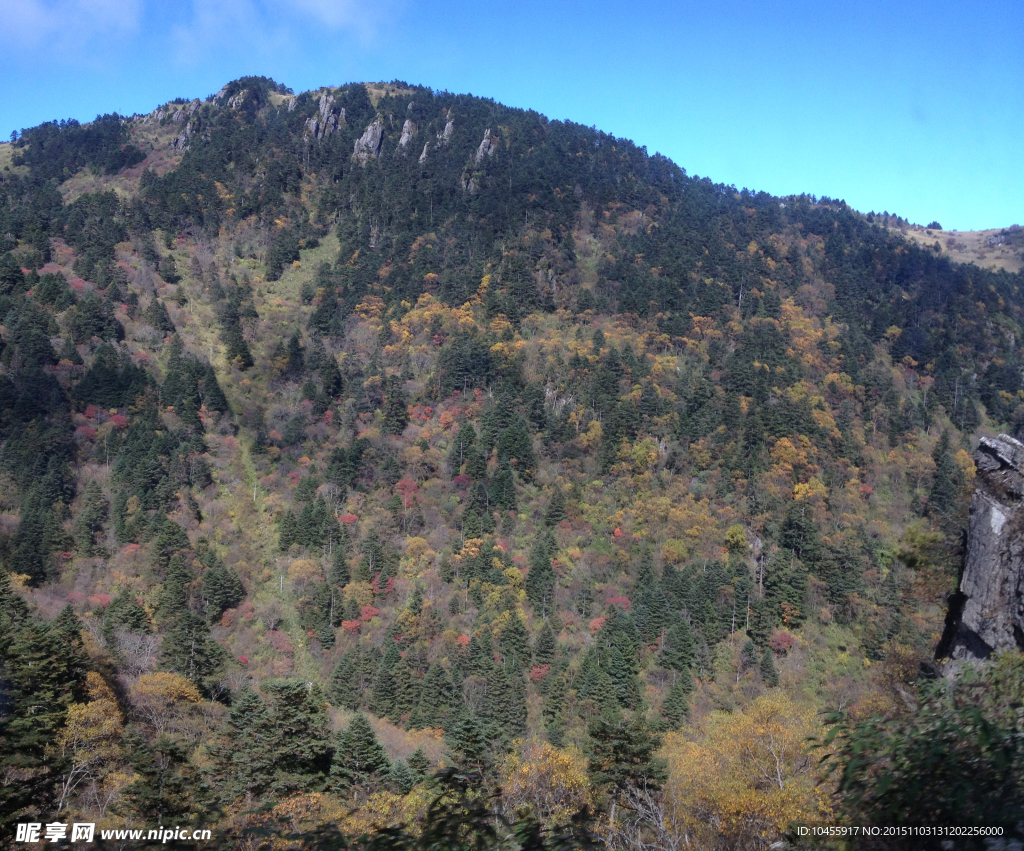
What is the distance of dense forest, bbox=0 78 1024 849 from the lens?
15516 millimetres

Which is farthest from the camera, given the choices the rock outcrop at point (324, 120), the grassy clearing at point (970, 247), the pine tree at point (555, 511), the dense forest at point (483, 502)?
the grassy clearing at point (970, 247)

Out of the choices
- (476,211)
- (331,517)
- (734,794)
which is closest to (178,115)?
(476,211)

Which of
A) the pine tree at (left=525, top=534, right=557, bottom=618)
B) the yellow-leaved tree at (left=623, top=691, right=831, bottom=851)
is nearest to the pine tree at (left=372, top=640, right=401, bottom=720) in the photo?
the pine tree at (left=525, top=534, right=557, bottom=618)

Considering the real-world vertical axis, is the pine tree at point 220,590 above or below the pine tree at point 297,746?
above

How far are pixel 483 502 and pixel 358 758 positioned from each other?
36449 millimetres

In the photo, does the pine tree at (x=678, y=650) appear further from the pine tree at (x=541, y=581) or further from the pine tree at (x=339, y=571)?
the pine tree at (x=339, y=571)

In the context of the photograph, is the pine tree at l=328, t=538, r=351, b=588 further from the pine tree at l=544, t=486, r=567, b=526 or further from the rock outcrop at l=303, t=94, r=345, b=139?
the rock outcrop at l=303, t=94, r=345, b=139

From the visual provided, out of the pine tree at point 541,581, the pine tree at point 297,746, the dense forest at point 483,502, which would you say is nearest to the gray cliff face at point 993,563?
the dense forest at point 483,502

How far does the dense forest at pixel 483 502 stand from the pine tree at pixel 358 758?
116 millimetres

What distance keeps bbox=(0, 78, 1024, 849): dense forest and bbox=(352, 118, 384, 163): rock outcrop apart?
12.7ft

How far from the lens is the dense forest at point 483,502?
1552 cm

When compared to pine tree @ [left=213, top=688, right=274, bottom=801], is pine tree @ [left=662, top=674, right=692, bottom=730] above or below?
below

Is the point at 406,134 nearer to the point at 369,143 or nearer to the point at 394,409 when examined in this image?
the point at 369,143

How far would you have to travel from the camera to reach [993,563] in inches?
420
